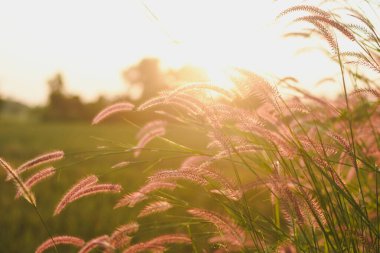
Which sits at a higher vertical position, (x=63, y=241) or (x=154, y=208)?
(x=154, y=208)

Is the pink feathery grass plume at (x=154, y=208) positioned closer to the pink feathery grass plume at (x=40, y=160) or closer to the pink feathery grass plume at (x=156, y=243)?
the pink feathery grass plume at (x=156, y=243)

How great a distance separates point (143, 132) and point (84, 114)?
45.3 m

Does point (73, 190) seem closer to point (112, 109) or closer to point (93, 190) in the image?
point (93, 190)

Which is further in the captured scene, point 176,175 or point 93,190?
point 93,190

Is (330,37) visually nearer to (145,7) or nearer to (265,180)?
(265,180)

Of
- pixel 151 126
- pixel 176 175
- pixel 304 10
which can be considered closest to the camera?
pixel 176 175

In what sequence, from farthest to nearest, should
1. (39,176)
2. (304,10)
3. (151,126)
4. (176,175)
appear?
1. (151,126)
2. (39,176)
3. (304,10)
4. (176,175)

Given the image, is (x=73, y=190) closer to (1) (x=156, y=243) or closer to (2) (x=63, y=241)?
(2) (x=63, y=241)

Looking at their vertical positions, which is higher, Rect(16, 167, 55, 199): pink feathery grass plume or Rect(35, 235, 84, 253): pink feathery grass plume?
Rect(16, 167, 55, 199): pink feathery grass plume

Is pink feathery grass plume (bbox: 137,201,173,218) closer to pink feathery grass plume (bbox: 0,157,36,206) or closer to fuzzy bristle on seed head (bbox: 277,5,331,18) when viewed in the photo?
pink feathery grass plume (bbox: 0,157,36,206)

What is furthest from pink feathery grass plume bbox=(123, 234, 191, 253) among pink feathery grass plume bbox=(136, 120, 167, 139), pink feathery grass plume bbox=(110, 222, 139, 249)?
pink feathery grass plume bbox=(136, 120, 167, 139)

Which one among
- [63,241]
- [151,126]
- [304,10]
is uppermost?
[304,10]

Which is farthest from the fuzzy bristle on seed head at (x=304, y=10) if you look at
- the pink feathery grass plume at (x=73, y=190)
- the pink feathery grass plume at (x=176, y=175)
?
the pink feathery grass plume at (x=73, y=190)

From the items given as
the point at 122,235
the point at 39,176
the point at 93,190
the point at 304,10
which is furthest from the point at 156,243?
the point at 304,10
